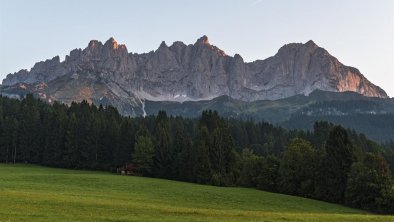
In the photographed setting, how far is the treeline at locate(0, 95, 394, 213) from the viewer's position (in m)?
79.4

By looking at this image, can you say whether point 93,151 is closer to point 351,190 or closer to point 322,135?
point 351,190

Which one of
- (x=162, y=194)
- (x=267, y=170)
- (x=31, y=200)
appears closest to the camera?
(x=31, y=200)

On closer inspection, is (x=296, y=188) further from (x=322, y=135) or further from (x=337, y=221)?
(x=322, y=135)

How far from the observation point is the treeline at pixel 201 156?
79.4 meters

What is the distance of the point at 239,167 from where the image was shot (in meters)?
112

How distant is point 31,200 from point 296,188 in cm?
6338

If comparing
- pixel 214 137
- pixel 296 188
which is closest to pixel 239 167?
pixel 214 137

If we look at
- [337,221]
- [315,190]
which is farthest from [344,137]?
[337,221]

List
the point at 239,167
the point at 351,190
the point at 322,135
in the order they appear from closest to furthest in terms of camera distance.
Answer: the point at 351,190 < the point at 239,167 < the point at 322,135

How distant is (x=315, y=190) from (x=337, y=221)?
53156 millimetres

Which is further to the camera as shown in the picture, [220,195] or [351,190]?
[351,190]

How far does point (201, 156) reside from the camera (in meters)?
107

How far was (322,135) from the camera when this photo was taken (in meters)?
189

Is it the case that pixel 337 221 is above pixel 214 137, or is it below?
below
